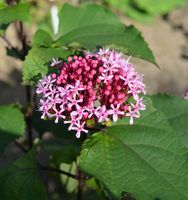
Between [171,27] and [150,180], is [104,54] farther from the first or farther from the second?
[171,27]

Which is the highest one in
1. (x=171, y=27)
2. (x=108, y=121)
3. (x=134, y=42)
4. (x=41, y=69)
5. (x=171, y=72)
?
(x=171, y=27)

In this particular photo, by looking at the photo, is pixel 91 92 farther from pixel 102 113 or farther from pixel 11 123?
pixel 11 123

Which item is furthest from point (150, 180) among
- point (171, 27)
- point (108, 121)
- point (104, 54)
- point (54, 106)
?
point (171, 27)

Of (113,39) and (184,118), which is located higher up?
(113,39)

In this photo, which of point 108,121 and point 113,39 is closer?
point 108,121

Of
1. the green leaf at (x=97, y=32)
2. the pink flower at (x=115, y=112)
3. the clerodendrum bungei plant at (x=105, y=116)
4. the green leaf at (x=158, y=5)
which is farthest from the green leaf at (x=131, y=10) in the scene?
the pink flower at (x=115, y=112)

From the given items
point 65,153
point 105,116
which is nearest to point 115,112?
point 105,116

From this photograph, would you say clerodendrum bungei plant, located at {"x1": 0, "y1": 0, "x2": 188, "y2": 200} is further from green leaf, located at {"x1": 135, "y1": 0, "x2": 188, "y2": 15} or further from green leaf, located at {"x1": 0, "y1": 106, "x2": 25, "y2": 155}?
green leaf, located at {"x1": 135, "y1": 0, "x2": 188, "y2": 15}
